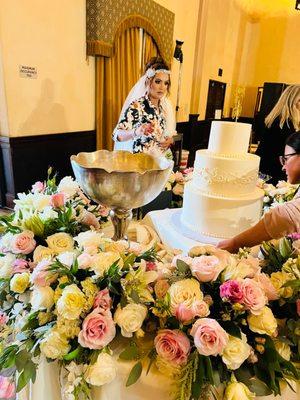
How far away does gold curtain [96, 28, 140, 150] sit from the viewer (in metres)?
3.59

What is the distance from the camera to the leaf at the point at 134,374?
2.28ft

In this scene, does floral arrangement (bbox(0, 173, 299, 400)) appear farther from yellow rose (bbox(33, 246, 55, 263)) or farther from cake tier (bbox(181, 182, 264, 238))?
cake tier (bbox(181, 182, 264, 238))

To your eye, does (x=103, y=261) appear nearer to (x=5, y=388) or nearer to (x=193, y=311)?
(x=193, y=311)

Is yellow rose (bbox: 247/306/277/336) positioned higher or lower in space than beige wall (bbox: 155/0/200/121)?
lower

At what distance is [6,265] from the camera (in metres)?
0.94

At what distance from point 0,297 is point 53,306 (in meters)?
0.27

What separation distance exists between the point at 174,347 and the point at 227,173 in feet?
2.72

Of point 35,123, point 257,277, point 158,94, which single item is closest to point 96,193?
point 257,277

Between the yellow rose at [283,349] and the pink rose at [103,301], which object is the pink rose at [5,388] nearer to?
the pink rose at [103,301]

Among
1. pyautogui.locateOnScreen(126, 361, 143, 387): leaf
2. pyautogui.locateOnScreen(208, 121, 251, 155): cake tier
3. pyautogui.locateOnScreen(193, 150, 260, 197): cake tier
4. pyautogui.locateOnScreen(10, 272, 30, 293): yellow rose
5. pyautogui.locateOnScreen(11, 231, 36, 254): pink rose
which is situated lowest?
pyautogui.locateOnScreen(126, 361, 143, 387): leaf

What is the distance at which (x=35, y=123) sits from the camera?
9.78 feet

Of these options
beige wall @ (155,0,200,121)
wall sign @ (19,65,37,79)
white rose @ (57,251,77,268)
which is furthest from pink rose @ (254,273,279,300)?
beige wall @ (155,0,200,121)

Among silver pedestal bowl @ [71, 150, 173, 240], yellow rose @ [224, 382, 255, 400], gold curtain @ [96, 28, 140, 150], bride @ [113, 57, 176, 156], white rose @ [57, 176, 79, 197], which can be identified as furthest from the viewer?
gold curtain @ [96, 28, 140, 150]

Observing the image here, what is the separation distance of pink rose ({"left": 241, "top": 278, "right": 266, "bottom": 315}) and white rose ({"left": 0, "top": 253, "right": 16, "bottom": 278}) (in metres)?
0.66
